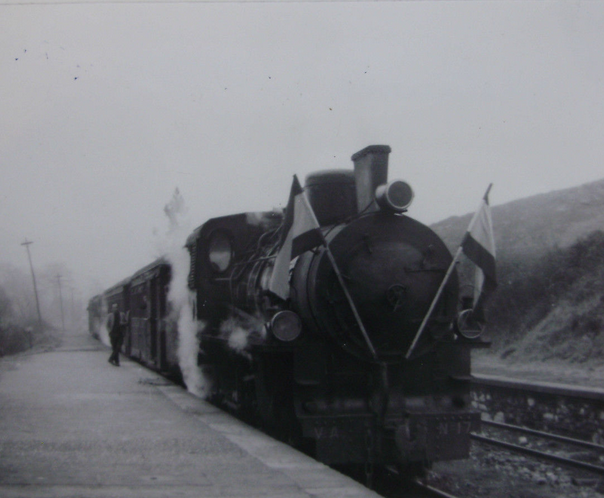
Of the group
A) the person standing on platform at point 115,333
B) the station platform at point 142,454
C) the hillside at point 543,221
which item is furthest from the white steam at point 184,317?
the hillside at point 543,221

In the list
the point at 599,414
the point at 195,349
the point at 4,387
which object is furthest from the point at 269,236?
the point at 4,387

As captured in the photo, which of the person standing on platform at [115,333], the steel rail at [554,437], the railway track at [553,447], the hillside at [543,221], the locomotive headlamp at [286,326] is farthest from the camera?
the hillside at [543,221]

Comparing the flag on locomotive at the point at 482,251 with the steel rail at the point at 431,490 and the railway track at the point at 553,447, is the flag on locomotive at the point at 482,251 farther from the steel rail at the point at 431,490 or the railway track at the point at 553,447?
the railway track at the point at 553,447

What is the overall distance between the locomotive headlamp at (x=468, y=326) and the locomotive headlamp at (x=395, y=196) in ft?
4.18

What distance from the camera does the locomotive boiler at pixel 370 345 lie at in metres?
6.62

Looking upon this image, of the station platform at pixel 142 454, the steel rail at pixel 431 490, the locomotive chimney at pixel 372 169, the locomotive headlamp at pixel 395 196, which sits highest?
the locomotive chimney at pixel 372 169

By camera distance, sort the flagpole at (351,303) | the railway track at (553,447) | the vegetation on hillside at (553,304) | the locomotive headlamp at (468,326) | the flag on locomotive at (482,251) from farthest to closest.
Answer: the vegetation on hillside at (553,304) < the railway track at (553,447) < the flag on locomotive at (482,251) < the locomotive headlamp at (468,326) < the flagpole at (351,303)

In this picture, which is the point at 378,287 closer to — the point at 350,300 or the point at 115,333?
the point at 350,300

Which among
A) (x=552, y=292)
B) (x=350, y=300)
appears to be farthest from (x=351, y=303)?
(x=552, y=292)

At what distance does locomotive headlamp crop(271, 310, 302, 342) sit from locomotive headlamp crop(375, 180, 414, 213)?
4.50 ft

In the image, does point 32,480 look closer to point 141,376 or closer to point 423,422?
point 423,422

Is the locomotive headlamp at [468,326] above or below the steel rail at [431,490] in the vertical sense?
above

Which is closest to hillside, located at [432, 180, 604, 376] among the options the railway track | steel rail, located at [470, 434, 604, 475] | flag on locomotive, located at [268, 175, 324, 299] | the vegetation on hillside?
the vegetation on hillside

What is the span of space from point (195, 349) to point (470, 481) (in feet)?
14.1
